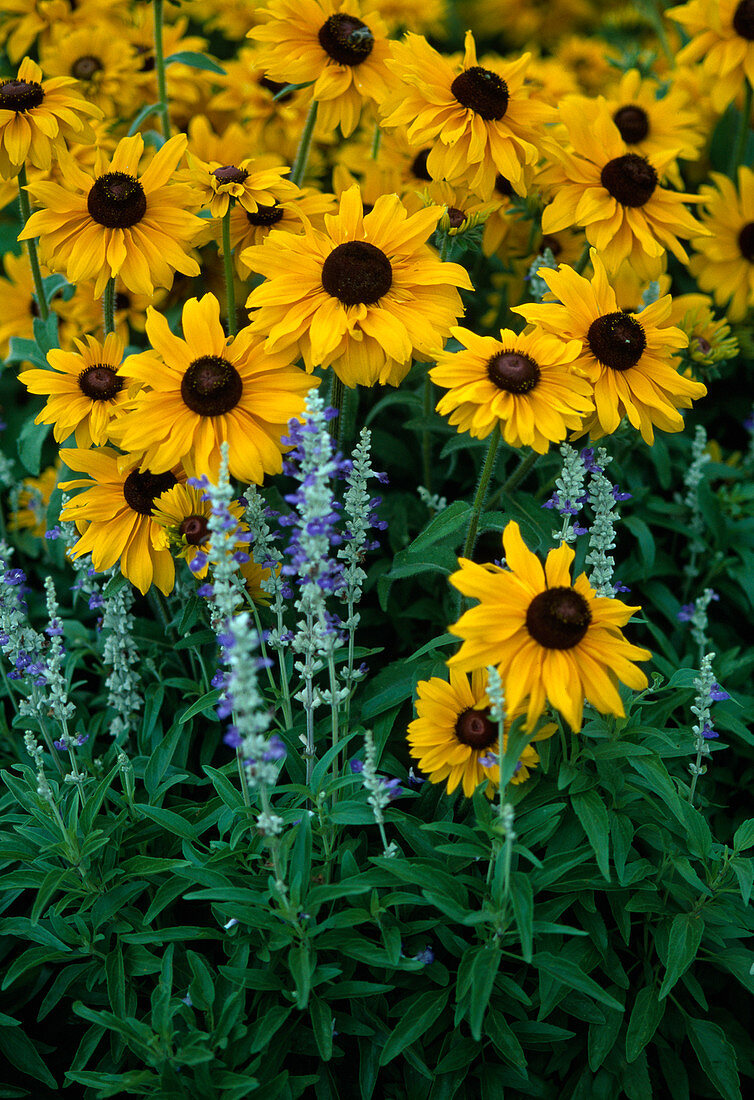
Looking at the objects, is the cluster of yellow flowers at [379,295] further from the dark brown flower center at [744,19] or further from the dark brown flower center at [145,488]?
the dark brown flower center at [744,19]

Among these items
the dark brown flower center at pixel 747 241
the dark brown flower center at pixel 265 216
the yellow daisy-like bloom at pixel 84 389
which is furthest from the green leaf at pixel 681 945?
the dark brown flower center at pixel 747 241

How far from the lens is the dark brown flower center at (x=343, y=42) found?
2.32 metres

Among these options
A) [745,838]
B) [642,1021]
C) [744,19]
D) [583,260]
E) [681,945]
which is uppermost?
[744,19]

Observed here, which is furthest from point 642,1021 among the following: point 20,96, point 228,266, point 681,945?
point 20,96

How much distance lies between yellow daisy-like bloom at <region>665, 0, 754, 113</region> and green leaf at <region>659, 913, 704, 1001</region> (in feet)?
8.53

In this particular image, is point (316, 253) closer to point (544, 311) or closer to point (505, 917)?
point (544, 311)

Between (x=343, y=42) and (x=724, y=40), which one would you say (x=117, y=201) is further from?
(x=724, y=40)

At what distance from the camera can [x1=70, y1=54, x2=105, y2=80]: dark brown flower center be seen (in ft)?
10.0

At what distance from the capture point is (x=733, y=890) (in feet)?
5.62

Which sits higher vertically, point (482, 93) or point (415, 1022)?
point (482, 93)

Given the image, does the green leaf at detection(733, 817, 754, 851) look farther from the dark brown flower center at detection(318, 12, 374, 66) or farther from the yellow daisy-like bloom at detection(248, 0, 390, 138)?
the dark brown flower center at detection(318, 12, 374, 66)

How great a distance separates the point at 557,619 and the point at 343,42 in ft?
5.42

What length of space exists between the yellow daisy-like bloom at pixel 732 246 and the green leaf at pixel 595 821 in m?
2.05

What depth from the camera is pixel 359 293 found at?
185cm
